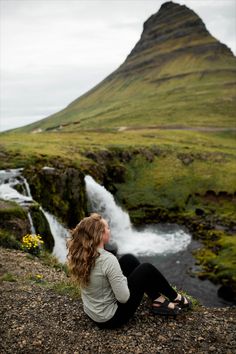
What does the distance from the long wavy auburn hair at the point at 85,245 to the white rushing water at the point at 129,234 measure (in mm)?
35732

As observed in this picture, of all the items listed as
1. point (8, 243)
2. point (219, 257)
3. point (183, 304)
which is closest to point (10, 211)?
point (8, 243)

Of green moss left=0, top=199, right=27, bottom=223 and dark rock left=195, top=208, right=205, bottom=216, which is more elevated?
green moss left=0, top=199, right=27, bottom=223

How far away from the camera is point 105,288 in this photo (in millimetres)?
11047

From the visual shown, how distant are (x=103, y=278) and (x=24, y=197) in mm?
25030

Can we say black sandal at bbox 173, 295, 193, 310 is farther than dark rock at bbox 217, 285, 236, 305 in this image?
No

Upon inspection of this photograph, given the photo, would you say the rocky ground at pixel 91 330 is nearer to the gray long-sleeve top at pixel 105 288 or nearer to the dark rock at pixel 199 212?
the gray long-sleeve top at pixel 105 288

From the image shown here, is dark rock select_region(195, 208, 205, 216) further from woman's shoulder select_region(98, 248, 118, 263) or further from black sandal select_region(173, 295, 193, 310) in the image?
woman's shoulder select_region(98, 248, 118, 263)

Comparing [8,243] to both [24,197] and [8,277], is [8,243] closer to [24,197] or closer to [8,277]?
[8,277]

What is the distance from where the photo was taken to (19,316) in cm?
1311

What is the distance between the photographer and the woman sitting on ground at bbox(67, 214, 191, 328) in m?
10.7

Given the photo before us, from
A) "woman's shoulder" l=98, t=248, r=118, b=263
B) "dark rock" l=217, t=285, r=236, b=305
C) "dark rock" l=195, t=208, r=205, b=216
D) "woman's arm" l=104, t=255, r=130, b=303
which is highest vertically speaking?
"woman's shoulder" l=98, t=248, r=118, b=263

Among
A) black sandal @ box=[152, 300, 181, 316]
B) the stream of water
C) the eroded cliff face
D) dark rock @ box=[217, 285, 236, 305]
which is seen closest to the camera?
black sandal @ box=[152, 300, 181, 316]

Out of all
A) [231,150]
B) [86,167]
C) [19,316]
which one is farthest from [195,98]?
[19,316]

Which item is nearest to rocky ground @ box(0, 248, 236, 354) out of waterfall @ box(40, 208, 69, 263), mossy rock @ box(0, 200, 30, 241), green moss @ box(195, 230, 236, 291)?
mossy rock @ box(0, 200, 30, 241)
